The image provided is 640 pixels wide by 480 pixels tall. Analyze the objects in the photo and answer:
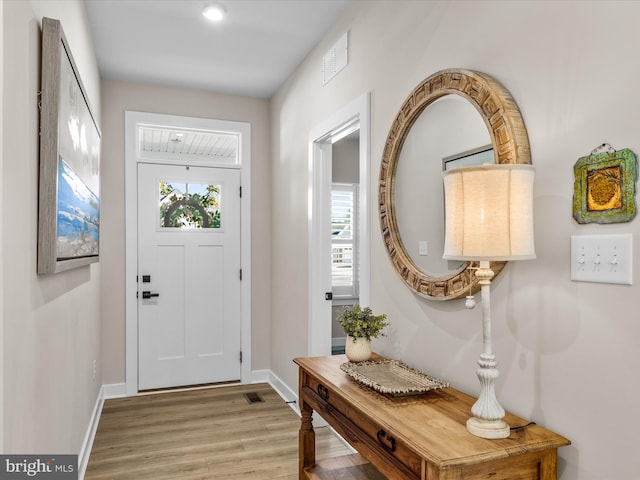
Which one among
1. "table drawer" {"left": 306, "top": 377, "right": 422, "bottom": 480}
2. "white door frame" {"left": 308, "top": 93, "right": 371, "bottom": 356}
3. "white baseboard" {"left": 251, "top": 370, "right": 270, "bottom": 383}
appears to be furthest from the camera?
"white baseboard" {"left": 251, "top": 370, "right": 270, "bottom": 383}

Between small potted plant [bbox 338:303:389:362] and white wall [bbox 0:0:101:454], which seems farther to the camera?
small potted plant [bbox 338:303:389:362]

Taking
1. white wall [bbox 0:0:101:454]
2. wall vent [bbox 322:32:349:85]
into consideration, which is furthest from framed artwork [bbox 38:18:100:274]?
wall vent [bbox 322:32:349:85]

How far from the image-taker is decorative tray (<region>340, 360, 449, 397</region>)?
1678 millimetres

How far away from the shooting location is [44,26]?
5.30ft

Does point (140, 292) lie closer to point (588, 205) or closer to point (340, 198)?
point (340, 198)

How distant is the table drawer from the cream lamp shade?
2.02 ft

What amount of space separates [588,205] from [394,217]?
1027 millimetres

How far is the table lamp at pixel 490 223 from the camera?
49.6 inches

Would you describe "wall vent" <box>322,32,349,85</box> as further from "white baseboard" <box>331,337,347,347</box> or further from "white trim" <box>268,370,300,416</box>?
"white baseboard" <box>331,337,347,347</box>

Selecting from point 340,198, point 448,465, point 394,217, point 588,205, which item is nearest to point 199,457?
point 394,217

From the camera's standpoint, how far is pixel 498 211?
1263 mm

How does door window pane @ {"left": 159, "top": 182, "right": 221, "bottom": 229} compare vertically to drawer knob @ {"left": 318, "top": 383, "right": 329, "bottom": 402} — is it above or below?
above

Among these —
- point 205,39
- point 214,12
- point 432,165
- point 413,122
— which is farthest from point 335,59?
point 432,165

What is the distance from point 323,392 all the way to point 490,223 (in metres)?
1.13
